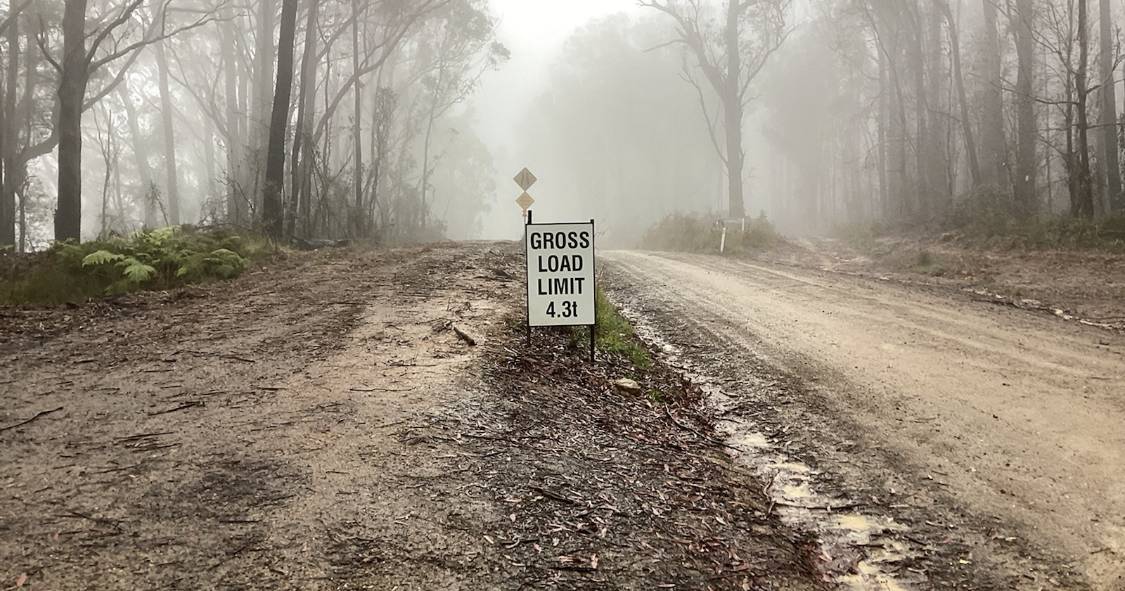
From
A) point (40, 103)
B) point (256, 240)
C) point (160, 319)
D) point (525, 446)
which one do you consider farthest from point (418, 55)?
point (525, 446)

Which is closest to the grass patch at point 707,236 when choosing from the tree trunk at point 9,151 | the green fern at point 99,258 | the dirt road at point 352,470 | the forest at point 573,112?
the forest at point 573,112

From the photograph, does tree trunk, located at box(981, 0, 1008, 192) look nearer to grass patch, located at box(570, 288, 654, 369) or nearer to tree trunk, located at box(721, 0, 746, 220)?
tree trunk, located at box(721, 0, 746, 220)

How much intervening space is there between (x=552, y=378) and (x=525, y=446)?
160 centimetres

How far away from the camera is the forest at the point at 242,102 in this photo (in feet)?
48.8

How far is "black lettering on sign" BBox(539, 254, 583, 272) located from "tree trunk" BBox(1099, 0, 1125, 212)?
14.0 meters

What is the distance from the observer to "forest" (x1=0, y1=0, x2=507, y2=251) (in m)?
14.9

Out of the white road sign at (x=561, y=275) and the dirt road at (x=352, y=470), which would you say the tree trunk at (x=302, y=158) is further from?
the white road sign at (x=561, y=275)

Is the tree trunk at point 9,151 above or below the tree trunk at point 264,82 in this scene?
below

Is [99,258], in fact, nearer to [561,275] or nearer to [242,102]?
[561,275]

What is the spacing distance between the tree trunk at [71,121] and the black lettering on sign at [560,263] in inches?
440

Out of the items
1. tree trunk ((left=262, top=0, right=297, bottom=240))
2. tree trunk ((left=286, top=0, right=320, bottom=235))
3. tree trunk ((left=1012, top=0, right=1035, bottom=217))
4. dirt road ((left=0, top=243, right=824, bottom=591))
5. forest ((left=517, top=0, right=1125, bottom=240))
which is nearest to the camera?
dirt road ((left=0, top=243, right=824, bottom=591))

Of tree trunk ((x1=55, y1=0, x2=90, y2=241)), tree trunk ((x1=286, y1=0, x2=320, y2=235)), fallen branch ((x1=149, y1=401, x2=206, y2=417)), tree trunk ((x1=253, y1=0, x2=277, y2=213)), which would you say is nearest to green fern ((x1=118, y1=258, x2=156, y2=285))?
fallen branch ((x1=149, y1=401, x2=206, y2=417))

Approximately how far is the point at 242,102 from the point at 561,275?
95.1ft

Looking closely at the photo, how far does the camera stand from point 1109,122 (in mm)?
17031
